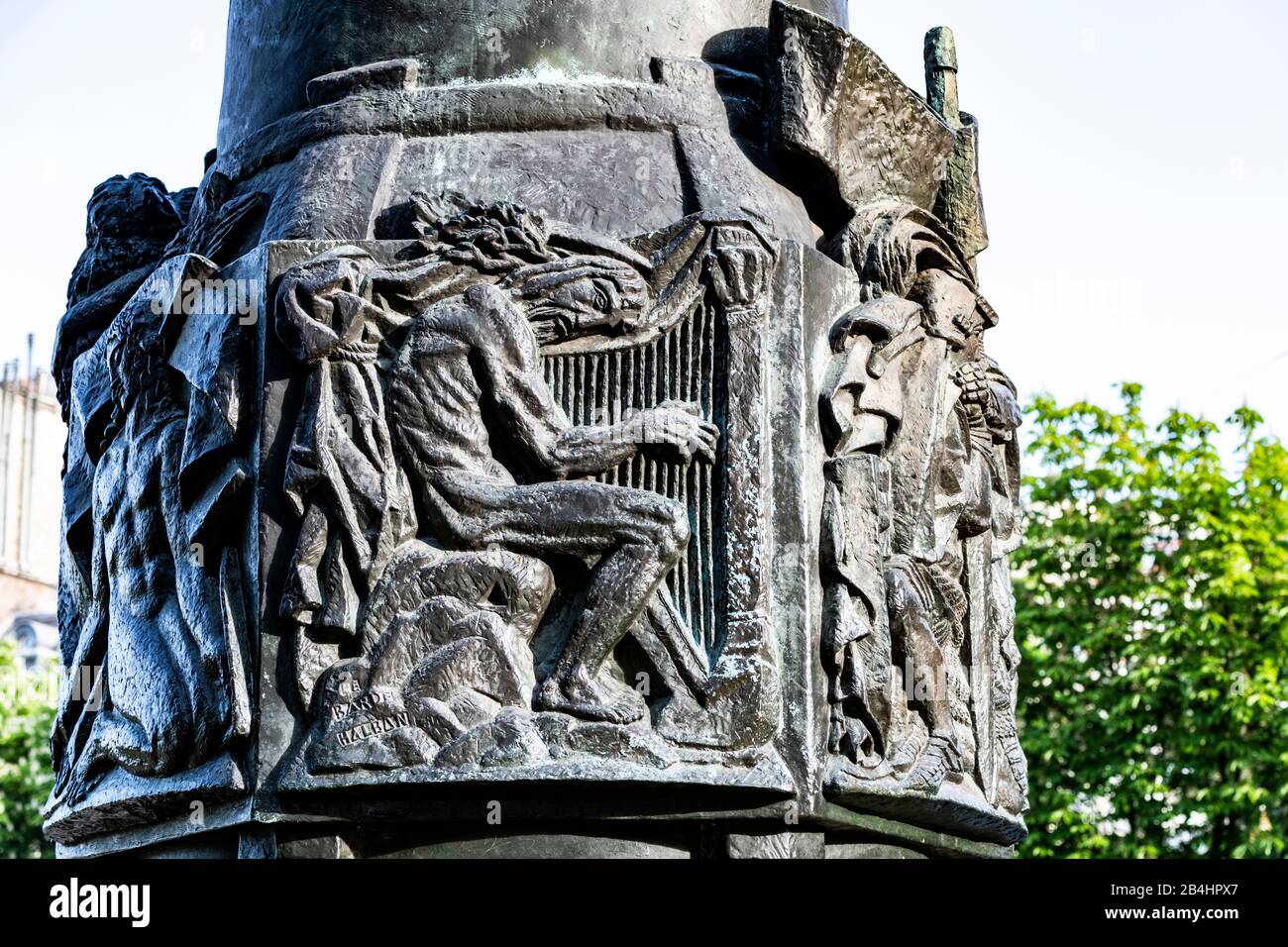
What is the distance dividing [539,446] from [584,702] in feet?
2.88

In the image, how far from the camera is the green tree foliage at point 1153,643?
65.3ft

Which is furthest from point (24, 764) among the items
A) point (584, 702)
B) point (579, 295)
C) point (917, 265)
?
point (584, 702)

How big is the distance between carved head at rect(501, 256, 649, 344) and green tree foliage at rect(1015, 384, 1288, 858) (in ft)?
48.7

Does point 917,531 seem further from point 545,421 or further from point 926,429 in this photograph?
point 545,421

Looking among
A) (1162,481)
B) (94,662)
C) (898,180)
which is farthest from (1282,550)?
(94,662)

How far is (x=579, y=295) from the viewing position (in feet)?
19.8

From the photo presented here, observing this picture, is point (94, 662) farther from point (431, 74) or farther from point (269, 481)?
point (431, 74)

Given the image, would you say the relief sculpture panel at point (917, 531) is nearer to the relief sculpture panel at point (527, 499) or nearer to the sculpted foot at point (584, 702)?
the relief sculpture panel at point (527, 499)

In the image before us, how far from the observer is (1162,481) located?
2239cm

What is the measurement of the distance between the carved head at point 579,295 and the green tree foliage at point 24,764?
21602 mm

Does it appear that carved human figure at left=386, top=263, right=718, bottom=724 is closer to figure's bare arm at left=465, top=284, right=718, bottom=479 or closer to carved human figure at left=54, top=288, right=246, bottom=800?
figure's bare arm at left=465, top=284, right=718, bottom=479

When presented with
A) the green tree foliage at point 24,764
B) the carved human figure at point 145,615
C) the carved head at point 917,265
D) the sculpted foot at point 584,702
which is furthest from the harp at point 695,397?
the green tree foliage at point 24,764

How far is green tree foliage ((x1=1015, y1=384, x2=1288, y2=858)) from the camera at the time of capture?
1989 centimetres
